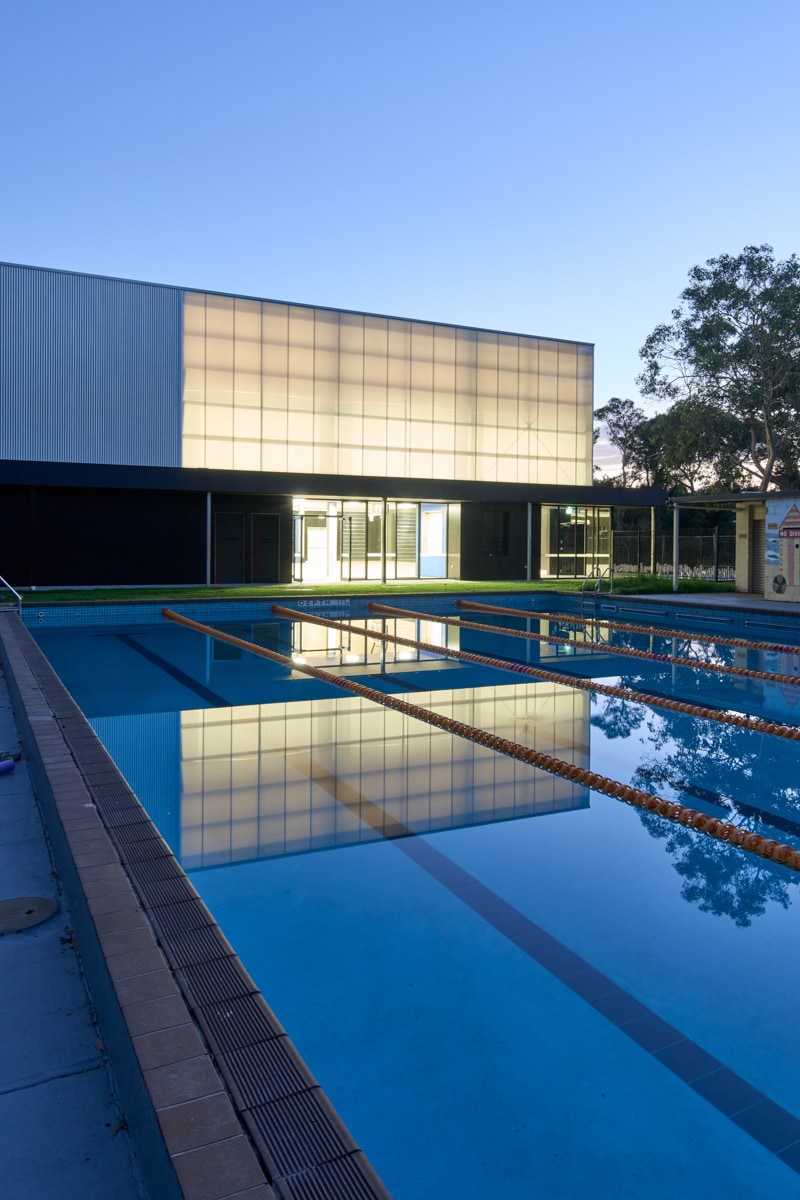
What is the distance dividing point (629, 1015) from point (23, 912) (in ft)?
8.02

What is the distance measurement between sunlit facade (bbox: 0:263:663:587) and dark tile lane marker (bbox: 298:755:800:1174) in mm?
17303

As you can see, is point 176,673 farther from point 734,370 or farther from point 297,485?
point 734,370

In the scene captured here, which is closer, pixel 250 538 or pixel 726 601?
pixel 726 601

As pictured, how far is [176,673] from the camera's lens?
11.2 metres

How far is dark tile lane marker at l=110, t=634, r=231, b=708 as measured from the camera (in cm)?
967

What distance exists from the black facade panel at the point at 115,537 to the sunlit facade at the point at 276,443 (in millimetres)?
41

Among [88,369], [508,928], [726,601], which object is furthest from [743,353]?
[508,928]

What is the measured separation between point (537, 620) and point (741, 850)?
42.1 feet

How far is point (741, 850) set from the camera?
5.14 meters

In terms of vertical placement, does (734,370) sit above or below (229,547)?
above

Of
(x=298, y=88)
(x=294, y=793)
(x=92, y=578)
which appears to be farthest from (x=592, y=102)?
(x=294, y=793)

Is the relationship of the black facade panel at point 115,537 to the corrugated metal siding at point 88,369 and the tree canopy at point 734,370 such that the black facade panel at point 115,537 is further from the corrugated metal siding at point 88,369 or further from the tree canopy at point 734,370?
the tree canopy at point 734,370

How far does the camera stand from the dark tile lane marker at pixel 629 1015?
9.02ft

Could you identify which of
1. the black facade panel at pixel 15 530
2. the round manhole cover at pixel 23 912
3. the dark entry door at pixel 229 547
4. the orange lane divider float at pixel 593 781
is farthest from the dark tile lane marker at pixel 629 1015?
the dark entry door at pixel 229 547
